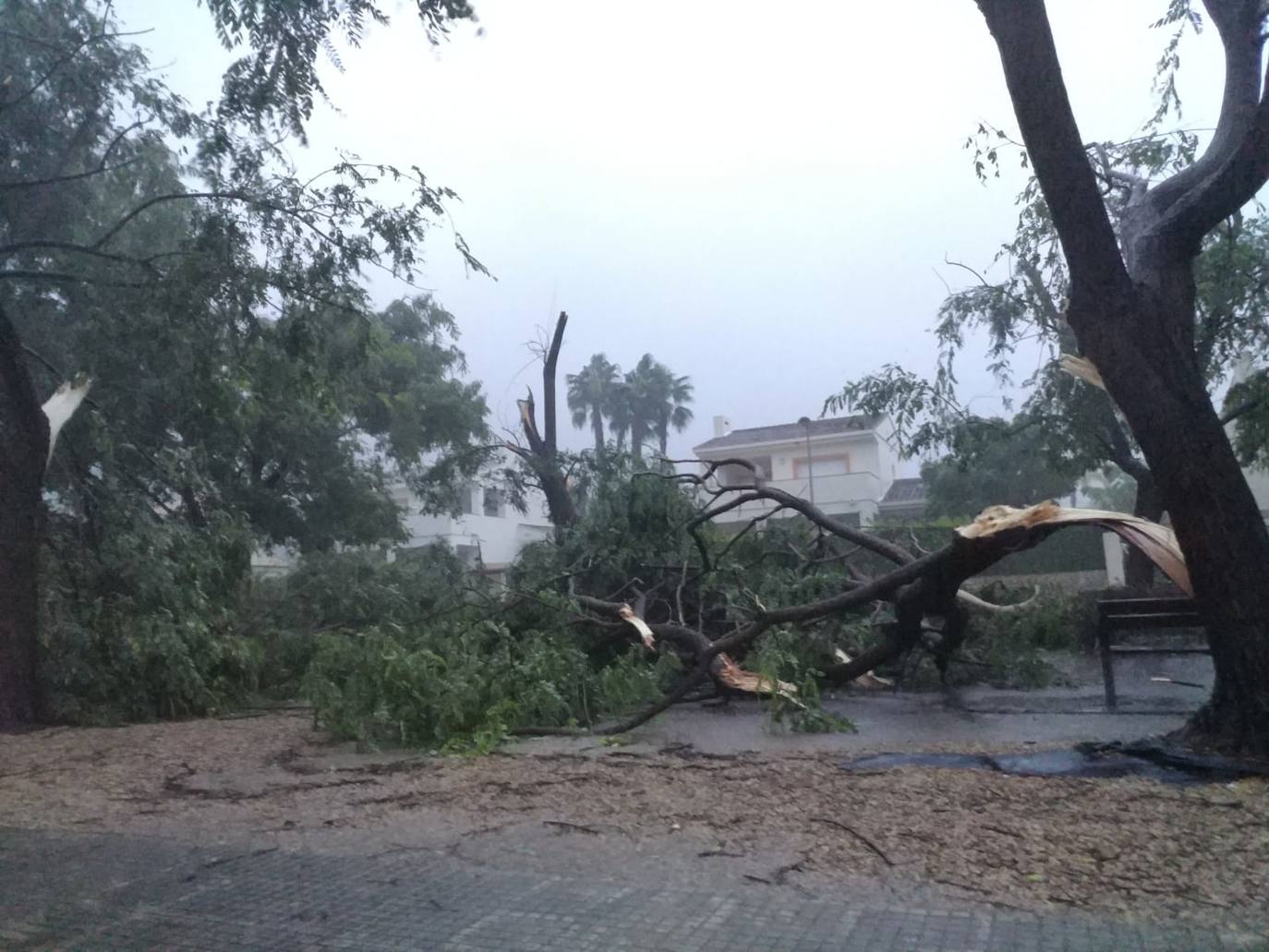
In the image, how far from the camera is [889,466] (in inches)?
1351

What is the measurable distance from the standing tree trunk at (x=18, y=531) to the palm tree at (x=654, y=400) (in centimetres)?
3956

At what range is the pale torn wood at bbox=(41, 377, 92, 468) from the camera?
11289 millimetres

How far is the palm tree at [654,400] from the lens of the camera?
2020 inches

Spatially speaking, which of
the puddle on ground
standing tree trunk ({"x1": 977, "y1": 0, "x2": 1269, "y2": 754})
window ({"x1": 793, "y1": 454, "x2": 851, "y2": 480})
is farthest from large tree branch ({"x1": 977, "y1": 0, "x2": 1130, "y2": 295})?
window ({"x1": 793, "y1": 454, "x2": 851, "y2": 480})

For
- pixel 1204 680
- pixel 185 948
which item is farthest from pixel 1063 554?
pixel 185 948

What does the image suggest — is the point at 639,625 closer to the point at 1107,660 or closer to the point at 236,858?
the point at 1107,660

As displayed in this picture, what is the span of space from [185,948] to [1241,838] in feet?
14.8

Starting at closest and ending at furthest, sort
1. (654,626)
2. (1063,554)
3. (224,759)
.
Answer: (224,759), (654,626), (1063,554)

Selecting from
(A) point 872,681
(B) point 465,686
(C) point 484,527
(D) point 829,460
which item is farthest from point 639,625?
(C) point 484,527

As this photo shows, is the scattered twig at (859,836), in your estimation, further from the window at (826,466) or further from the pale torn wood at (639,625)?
the window at (826,466)

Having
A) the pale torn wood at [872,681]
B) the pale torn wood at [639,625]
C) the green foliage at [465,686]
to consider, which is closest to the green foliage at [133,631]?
the green foliage at [465,686]

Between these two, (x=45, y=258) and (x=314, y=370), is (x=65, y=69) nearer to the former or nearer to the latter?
(x=45, y=258)

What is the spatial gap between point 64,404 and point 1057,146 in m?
8.93

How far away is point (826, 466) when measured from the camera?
1287 inches
